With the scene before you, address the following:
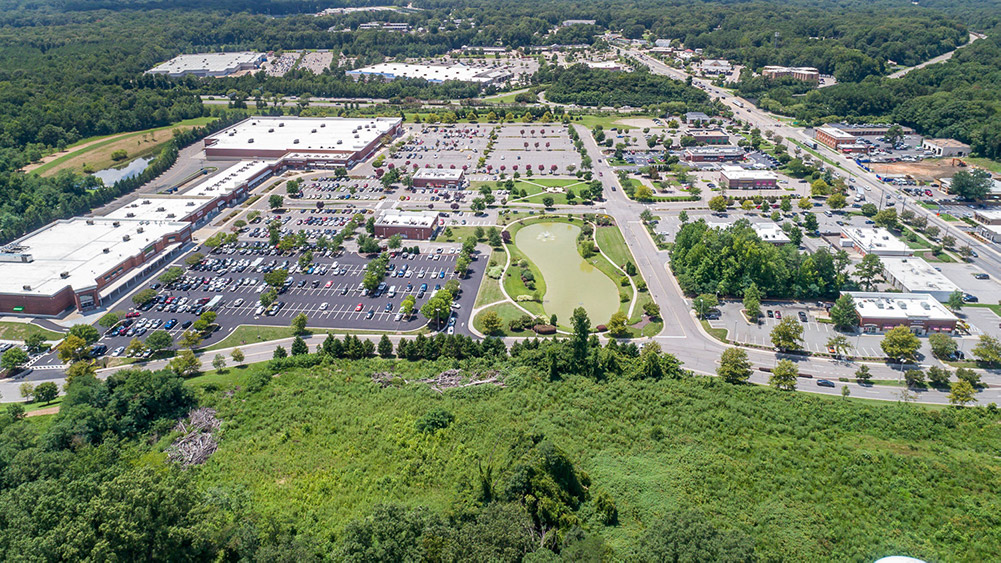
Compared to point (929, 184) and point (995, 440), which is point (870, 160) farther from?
point (995, 440)

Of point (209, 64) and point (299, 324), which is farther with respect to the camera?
point (209, 64)

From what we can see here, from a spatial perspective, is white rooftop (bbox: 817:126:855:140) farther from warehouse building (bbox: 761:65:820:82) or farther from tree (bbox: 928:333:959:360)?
tree (bbox: 928:333:959:360)

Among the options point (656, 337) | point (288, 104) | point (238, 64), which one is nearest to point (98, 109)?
point (288, 104)

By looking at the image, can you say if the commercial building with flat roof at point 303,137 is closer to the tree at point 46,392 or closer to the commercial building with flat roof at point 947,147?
the tree at point 46,392

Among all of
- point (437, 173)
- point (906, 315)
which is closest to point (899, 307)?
point (906, 315)

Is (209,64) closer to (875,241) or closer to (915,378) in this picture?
(875,241)

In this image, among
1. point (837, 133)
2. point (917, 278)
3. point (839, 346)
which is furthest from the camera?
point (837, 133)

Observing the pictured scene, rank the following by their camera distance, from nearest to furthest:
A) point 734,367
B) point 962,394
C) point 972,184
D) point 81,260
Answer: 1. point 962,394
2. point 734,367
3. point 81,260
4. point 972,184
